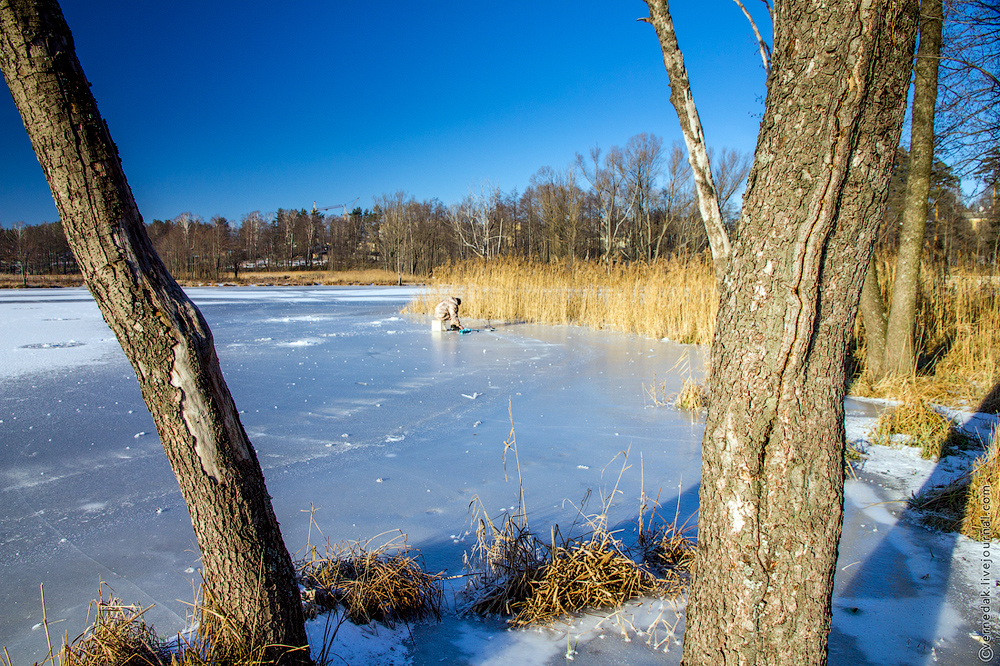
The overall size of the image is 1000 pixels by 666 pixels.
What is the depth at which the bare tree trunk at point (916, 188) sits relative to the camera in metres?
4.58

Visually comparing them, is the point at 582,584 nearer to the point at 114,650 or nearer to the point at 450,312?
the point at 114,650

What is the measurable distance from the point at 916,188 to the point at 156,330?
18.8ft

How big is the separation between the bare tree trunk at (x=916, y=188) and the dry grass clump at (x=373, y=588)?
4.83 m

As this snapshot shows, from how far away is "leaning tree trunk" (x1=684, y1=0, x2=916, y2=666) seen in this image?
102cm

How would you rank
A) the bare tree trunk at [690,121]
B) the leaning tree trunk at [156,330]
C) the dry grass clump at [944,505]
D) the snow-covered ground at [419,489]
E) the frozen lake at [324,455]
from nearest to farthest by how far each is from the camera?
1. the leaning tree trunk at [156,330]
2. the snow-covered ground at [419,489]
3. the frozen lake at [324,455]
4. the dry grass clump at [944,505]
5. the bare tree trunk at [690,121]

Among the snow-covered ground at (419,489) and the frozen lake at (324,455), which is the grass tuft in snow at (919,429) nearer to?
the snow-covered ground at (419,489)

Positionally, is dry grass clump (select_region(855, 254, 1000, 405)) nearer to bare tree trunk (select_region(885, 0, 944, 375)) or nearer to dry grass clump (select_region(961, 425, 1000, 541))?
bare tree trunk (select_region(885, 0, 944, 375))

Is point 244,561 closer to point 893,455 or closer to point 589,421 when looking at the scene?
point 589,421

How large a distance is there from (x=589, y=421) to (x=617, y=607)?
2.28 m

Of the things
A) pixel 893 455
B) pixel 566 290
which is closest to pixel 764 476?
pixel 893 455

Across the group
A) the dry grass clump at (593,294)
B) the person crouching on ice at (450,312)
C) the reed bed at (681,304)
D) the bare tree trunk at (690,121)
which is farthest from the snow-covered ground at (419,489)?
the person crouching on ice at (450,312)

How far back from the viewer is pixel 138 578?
6.49 feet

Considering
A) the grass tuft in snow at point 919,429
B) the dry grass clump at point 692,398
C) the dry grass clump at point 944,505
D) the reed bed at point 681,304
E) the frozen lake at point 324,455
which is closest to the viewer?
the frozen lake at point 324,455

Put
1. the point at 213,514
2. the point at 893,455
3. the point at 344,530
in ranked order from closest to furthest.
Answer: the point at 213,514
the point at 344,530
the point at 893,455
